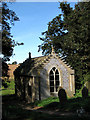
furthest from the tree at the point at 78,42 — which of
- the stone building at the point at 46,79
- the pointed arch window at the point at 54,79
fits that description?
the pointed arch window at the point at 54,79

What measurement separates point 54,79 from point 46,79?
1.31 metres

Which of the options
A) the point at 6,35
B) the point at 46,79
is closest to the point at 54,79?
the point at 46,79

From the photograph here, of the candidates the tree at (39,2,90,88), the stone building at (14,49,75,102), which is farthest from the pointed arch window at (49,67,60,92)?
the tree at (39,2,90,88)

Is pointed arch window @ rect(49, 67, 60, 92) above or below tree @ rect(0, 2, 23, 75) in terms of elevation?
below

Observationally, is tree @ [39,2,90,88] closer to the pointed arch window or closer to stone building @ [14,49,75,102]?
stone building @ [14,49,75,102]

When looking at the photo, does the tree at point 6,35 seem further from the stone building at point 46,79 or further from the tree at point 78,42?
the tree at point 78,42

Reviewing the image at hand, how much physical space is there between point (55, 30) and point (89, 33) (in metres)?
10.4

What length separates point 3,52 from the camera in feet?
60.4

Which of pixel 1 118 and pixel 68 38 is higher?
pixel 68 38

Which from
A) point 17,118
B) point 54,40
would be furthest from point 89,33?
point 17,118

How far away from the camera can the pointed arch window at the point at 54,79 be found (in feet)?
66.4

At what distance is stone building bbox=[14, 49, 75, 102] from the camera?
752 inches

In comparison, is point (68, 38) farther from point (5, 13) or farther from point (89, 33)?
point (5, 13)

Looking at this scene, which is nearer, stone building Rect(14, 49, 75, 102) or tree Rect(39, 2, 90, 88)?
stone building Rect(14, 49, 75, 102)
